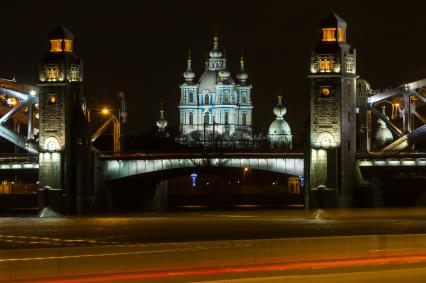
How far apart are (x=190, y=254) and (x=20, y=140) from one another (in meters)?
94.5

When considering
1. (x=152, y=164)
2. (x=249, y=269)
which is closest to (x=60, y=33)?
(x=152, y=164)

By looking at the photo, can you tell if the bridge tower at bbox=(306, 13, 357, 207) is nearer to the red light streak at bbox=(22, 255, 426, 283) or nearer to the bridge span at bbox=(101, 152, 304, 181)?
the bridge span at bbox=(101, 152, 304, 181)

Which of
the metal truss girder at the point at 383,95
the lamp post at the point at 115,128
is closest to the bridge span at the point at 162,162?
the lamp post at the point at 115,128

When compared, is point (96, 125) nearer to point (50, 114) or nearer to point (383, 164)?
point (50, 114)

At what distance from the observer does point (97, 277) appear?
148 feet

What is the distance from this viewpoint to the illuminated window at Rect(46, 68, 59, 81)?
405 feet

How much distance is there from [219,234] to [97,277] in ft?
111

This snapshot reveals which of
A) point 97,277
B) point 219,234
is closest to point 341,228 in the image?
point 219,234

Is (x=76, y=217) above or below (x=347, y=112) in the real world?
below

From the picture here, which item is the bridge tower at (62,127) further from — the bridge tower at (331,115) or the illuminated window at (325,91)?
the illuminated window at (325,91)

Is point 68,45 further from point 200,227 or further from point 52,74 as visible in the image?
point 200,227

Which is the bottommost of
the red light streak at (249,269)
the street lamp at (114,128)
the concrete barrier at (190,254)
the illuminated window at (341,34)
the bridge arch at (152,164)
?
the red light streak at (249,269)

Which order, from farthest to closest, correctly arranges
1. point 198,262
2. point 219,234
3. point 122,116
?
point 122,116 → point 219,234 → point 198,262

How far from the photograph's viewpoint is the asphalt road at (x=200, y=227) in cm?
7656
